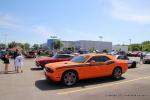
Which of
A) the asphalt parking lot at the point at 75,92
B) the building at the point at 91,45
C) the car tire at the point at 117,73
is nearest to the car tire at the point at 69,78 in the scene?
the asphalt parking lot at the point at 75,92

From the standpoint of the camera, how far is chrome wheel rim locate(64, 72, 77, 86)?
34.7 ft

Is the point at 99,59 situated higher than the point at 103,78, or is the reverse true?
the point at 99,59

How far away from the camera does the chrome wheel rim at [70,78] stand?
416 inches

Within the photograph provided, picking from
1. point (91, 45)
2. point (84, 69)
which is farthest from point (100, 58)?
point (91, 45)

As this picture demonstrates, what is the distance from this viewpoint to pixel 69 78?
1066cm

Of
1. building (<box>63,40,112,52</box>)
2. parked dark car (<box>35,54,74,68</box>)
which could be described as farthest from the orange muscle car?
building (<box>63,40,112,52</box>)

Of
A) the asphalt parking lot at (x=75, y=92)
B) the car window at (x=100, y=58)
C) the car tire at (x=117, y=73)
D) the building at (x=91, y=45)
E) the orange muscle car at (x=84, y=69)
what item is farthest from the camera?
the building at (x=91, y=45)

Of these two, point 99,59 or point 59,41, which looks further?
point 59,41

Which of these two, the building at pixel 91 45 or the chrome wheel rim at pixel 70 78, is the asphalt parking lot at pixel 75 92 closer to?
the chrome wheel rim at pixel 70 78

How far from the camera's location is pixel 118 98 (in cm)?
807

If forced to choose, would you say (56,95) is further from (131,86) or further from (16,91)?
(131,86)

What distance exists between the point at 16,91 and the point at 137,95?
5.04 m

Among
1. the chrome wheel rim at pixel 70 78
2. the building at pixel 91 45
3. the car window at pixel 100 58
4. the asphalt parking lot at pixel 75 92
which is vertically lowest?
the asphalt parking lot at pixel 75 92

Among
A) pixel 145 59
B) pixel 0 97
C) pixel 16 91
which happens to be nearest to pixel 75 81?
pixel 16 91
